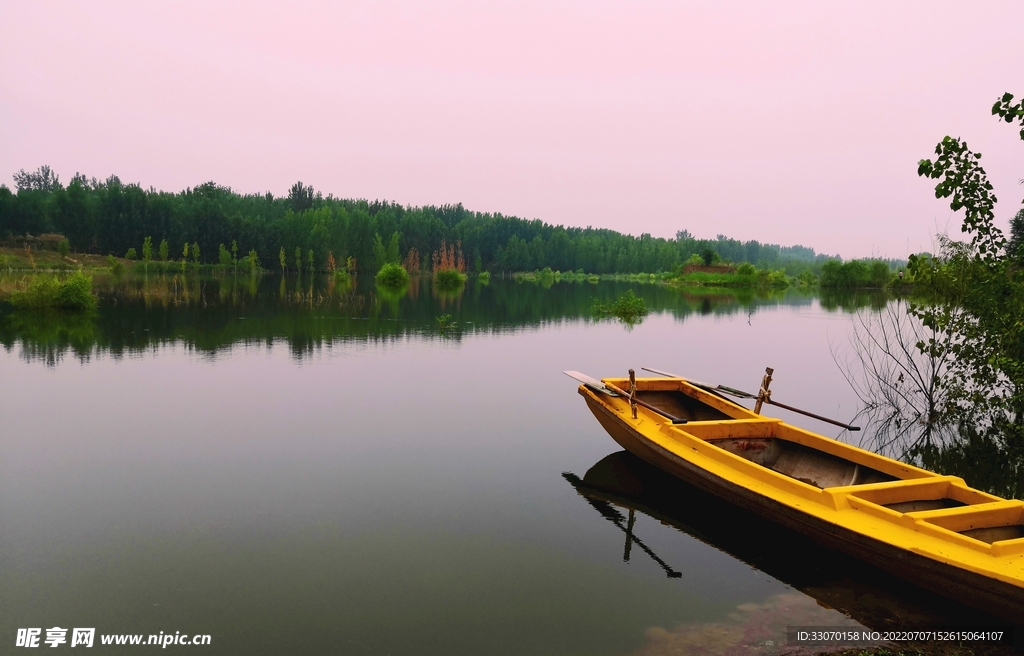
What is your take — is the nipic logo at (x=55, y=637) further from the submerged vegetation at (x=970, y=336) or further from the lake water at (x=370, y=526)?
the submerged vegetation at (x=970, y=336)

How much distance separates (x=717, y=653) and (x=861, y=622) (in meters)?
1.66

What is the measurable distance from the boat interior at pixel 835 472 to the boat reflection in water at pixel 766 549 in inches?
29.1

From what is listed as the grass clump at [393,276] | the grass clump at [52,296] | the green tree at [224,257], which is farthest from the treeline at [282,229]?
the grass clump at [52,296]

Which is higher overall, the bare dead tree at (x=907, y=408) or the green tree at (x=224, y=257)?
the green tree at (x=224, y=257)

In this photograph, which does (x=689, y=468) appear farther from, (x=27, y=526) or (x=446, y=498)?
(x=27, y=526)

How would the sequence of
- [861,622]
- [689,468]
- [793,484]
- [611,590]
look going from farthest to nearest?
1. [689,468]
2. [793,484]
3. [611,590]
4. [861,622]

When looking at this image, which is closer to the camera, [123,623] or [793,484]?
[123,623]

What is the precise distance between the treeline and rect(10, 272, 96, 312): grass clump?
210 feet

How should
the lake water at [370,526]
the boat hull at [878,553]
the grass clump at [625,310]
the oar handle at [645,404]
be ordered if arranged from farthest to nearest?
the grass clump at [625,310] → the oar handle at [645,404] → the lake water at [370,526] → the boat hull at [878,553]

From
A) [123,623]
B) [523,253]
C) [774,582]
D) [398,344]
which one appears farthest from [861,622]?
[523,253]

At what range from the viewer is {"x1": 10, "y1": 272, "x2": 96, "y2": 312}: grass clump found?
28406 millimetres

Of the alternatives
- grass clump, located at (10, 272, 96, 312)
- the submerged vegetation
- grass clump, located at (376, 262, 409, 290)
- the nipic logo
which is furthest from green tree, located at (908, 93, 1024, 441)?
grass clump, located at (376, 262, 409, 290)

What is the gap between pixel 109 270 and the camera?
77.2 metres

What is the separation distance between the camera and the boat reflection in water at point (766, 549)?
6.34 metres
